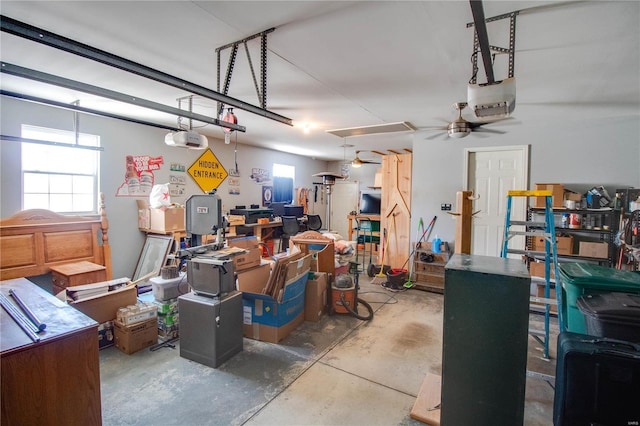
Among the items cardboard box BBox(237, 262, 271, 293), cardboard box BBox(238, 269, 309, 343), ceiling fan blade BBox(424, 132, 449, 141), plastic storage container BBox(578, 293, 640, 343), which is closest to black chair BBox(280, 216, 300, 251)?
cardboard box BBox(237, 262, 271, 293)

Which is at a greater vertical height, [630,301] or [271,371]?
[630,301]

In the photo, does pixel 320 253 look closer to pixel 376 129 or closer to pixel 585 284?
pixel 376 129

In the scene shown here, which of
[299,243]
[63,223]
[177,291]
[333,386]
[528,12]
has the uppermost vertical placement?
[528,12]

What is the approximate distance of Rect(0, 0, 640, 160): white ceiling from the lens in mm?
1771

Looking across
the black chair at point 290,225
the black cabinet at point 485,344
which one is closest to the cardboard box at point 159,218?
the black chair at point 290,225

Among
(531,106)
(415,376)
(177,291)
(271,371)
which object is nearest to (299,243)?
(177,291)

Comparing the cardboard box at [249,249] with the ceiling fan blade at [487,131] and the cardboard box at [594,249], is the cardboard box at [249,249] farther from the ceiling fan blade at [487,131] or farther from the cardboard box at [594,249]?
the cardboard box at [594,249]

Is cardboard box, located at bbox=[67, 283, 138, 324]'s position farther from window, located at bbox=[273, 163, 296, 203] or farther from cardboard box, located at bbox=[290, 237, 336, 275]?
window, located at bbox=[273, 163, 296, 203]

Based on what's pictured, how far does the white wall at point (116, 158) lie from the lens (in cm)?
357

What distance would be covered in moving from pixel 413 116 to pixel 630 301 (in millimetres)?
2989

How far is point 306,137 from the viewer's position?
564 centimetres

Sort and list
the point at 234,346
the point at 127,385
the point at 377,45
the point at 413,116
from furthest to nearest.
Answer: the point at 413,116
the point at 234,346
the point at 127,385
the point at 377,45

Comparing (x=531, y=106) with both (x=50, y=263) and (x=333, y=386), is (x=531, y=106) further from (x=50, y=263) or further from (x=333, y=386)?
(x=50, y=263)

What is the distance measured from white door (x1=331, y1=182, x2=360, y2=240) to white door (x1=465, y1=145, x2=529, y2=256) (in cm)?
474
